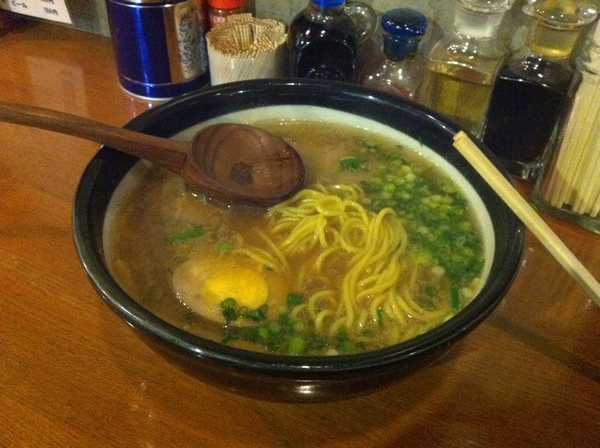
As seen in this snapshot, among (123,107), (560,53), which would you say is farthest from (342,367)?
(123,107)

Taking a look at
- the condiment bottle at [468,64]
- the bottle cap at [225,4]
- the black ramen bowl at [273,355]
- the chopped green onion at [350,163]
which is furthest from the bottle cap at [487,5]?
the bottle cap at [225,4]

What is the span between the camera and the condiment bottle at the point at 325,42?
4.51ft

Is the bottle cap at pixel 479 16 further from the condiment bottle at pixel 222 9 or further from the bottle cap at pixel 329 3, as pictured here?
the condiment bottle at pixel 222 9

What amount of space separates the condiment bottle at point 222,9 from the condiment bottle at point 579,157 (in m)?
0.88

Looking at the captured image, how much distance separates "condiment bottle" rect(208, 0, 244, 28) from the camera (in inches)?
60.0

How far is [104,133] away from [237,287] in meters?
0.36

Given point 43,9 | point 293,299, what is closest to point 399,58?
point 293,299

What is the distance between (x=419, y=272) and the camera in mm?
1054

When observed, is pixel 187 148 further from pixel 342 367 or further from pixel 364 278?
pixel 342 367

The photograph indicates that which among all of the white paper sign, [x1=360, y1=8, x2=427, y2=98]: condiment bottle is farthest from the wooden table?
the white paper sign

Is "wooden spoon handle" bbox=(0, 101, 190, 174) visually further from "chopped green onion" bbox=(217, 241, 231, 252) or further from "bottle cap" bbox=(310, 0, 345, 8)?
"bottle cap" bbox=(310, 0, 345, 8)

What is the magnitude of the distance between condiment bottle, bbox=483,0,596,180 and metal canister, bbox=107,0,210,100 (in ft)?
2.64

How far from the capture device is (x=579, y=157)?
3.79 feet

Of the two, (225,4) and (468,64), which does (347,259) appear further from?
(225,4)
